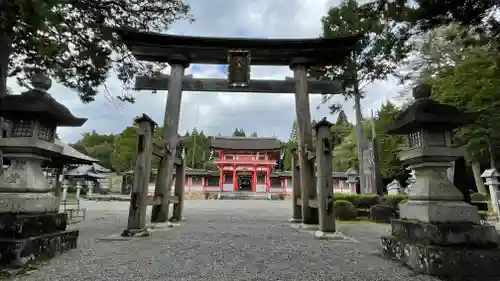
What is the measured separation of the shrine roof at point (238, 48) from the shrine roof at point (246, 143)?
27.0m

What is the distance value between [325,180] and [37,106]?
4.76m

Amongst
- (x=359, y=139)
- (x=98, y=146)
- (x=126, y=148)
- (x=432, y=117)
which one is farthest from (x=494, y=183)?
(x=98, y=146)

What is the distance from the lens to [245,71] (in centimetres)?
761

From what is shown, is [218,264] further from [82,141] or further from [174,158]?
[82,141]

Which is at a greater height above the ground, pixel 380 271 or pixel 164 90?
pixel 164 90

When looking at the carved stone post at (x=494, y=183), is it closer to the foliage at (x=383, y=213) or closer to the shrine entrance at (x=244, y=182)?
the foliage at (x=383, y=213)

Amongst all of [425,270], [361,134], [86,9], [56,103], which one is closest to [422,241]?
[425,270]

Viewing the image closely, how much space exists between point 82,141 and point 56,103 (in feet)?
205

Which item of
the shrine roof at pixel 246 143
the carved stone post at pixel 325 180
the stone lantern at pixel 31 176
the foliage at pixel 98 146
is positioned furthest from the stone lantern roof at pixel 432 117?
the foliage at pixel 98 146

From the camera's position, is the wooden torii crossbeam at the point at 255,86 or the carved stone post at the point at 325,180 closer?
the carved stone post at the point at 325,180

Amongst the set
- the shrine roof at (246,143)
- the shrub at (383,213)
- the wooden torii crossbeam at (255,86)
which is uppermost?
the shrine roof at (246,143)

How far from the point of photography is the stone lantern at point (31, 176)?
3250 millimetres

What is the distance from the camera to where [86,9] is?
235 inches

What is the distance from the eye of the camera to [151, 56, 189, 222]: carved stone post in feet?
21.8
